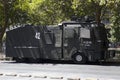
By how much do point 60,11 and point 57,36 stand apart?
7.03 metres

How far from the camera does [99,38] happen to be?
1053 inches

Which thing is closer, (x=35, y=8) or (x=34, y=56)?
(x=34, y=56)

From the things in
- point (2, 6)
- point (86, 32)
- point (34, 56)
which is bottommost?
point (34, 56)

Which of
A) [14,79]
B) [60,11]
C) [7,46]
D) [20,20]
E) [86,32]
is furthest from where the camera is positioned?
[20,20]

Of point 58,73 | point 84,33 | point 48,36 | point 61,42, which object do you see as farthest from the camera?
point 48,36

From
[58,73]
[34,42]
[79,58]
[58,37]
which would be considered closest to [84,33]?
[79,58]

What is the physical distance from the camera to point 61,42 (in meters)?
27.4

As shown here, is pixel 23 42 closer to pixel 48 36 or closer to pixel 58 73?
pixel 48 36

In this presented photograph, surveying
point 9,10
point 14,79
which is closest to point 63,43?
point 9,10

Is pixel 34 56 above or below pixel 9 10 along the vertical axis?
below

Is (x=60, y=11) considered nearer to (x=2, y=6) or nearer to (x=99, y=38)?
(x=2, y=6)

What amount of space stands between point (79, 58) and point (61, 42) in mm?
1713

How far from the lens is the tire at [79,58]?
87.8 feet

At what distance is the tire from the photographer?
26750 millimetres
